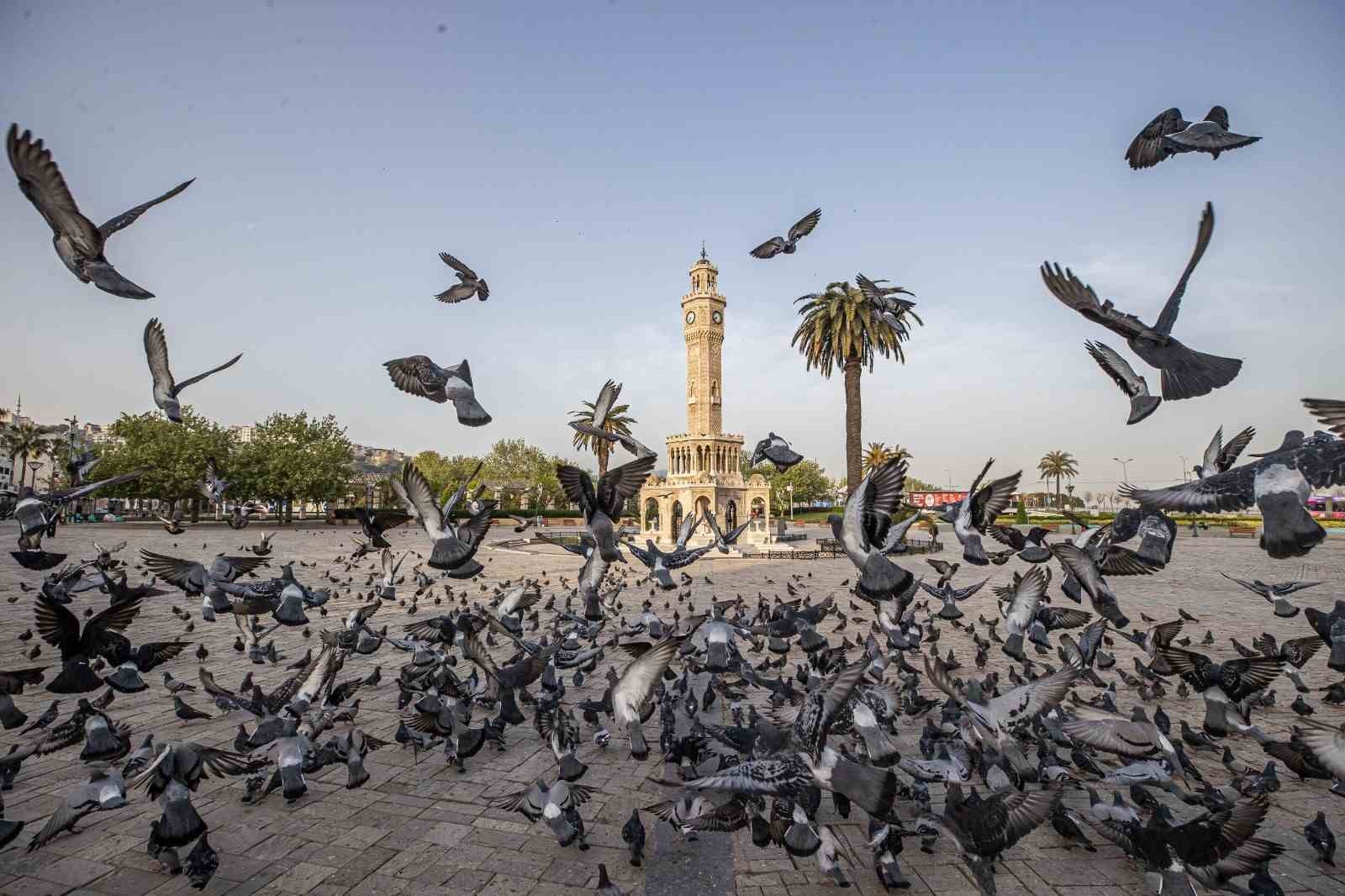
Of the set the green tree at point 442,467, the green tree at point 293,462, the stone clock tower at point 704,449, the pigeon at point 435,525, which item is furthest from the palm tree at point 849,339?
the green tree at point 442,467

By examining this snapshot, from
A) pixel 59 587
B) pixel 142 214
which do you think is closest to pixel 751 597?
pixel 59 587

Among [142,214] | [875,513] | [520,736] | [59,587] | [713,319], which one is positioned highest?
[713,319]

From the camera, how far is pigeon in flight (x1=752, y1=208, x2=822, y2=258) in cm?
1181

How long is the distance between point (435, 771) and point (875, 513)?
5225 millimetres

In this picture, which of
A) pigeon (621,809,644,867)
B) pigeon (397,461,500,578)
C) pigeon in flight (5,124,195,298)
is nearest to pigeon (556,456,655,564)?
pigeon (397,461,500,578)

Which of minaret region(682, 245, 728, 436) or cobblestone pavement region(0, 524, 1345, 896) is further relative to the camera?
minaret region(682, 245, 728, 436)

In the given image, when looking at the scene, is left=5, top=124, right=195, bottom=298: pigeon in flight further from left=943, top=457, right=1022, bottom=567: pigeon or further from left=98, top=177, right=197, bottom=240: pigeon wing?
left=943, top=457, right=1022, bottom=567: pigeon

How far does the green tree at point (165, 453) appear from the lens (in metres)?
47.9

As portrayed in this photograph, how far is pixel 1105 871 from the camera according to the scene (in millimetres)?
4598

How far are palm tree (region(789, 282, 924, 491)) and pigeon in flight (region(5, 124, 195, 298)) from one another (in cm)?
2964

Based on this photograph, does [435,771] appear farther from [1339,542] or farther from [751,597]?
[1339,542]

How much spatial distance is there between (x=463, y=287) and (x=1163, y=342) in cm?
860

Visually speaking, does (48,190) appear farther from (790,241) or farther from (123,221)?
(790,241)

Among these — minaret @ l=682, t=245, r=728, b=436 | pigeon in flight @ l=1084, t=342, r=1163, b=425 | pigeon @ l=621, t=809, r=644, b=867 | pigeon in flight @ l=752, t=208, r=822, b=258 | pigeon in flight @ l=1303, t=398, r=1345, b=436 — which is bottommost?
pigeon @ l=621, t=809, r=644, b=867
